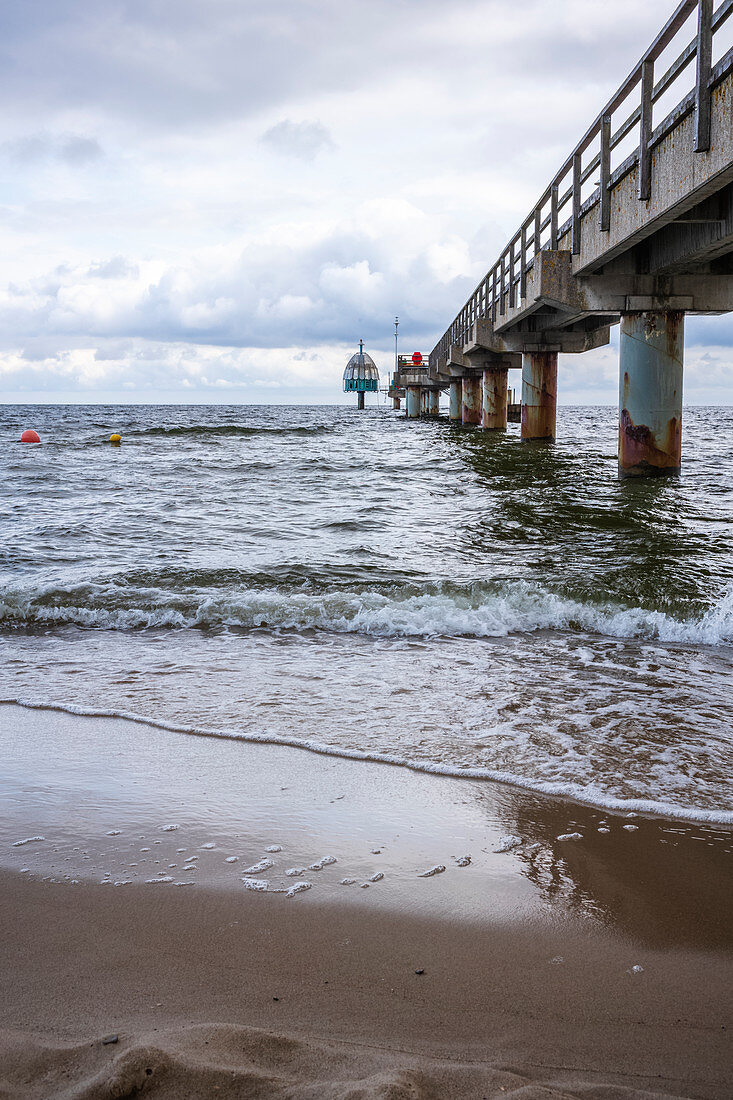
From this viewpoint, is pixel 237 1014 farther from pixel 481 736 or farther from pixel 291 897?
pixel 481 736

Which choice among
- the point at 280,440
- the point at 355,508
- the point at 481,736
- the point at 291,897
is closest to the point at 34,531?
the point at 355,508

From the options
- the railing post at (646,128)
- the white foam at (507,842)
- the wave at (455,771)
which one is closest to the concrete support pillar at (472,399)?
the railing post at (646,128)

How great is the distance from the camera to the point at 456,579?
7820mm

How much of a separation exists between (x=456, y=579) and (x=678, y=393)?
10634mm

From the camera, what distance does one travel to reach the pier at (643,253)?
8.20 m

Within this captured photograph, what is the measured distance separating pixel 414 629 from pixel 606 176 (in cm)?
874

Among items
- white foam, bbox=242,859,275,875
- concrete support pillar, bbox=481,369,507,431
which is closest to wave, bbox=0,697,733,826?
white foam, bbox=242,859,275,875

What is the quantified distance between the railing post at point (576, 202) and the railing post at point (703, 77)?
5592mm

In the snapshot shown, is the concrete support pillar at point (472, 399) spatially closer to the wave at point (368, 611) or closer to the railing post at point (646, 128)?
the railing post at point (646, 128)

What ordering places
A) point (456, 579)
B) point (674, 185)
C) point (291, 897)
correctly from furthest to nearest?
1. point (674, 185)
2. point (456, 579)
3. point (291, 897)

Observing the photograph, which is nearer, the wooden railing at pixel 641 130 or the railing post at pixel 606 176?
the wooden railing at pixel 641 130

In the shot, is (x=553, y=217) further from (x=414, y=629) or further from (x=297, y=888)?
(x=297, y=888)

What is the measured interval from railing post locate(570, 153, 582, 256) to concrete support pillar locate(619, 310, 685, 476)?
2346mm

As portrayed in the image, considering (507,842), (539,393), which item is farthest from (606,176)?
(539,393)
